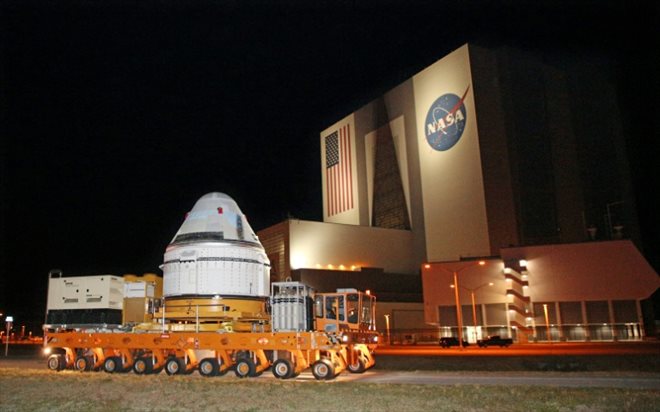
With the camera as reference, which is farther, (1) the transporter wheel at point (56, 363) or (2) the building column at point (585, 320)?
(2) the building column at point (585, 320)

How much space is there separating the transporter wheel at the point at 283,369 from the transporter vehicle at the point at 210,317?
4 centimetres

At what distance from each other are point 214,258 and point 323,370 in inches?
335

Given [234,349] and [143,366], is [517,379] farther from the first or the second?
[143,366]

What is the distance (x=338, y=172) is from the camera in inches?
4230

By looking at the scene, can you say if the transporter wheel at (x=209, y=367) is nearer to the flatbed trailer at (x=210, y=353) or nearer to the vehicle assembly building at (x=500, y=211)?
the flatbed trailer at (x=210, y=353)

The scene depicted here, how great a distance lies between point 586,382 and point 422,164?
65633mm

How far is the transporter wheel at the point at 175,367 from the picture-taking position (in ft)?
85.2

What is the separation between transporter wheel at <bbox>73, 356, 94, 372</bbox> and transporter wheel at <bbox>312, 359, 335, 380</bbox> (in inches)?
502

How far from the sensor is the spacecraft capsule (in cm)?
2789

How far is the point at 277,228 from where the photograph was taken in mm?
83500

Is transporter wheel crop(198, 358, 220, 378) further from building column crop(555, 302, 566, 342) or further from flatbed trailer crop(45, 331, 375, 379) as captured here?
building column crop(555, 302, 566, 342)

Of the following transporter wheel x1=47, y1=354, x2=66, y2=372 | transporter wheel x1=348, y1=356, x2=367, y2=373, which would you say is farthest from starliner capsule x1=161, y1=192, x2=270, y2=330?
transporter wheel x1=47, y1=354, x2=66, y2=372

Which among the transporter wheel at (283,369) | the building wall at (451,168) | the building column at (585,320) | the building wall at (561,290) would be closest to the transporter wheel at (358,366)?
the transporter wheel at (283,369)

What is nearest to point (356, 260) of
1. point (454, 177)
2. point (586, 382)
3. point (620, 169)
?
point (454, 177)
